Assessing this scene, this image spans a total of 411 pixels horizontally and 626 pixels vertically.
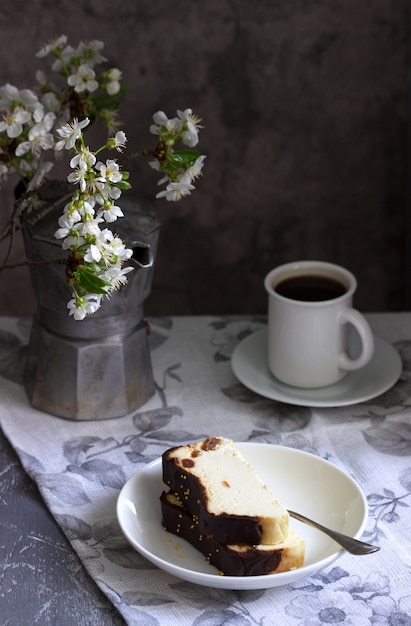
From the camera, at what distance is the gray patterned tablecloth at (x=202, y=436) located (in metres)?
0.77

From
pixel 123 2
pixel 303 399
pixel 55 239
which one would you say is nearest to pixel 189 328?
pixel 303 399

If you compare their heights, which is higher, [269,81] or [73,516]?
[269,81]

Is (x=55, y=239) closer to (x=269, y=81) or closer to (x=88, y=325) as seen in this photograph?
(x=88, y=325)

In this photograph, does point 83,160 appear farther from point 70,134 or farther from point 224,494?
point 224,494

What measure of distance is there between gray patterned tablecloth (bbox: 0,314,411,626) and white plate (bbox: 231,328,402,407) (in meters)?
0.01

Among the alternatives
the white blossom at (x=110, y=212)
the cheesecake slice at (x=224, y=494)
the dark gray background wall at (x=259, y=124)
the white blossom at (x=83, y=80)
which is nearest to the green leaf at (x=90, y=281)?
the white blossom at (x=110, y=212)

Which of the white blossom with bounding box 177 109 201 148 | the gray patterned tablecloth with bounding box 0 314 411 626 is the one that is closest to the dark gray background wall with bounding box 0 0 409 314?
the gray patterned tablecloth with bounding box 0 314 411 626

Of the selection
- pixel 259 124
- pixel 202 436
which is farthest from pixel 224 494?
pixel 259 124

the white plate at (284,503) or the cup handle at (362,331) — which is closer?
the white plate at (284,503)

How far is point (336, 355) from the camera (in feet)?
3.40

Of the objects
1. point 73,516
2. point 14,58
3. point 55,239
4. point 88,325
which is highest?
point 14,58

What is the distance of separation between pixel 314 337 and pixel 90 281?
29 cm

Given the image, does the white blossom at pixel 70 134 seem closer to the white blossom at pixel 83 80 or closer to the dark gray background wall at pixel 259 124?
the white blossom at pixel 83 80

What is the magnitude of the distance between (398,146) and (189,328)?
0.41 metres
